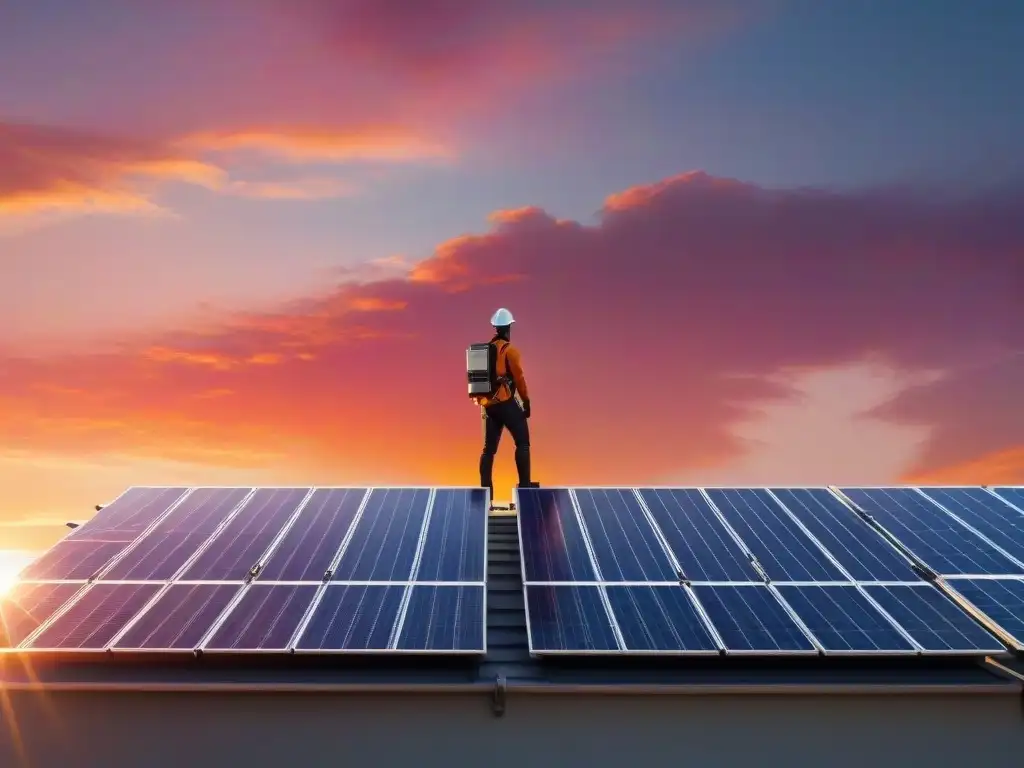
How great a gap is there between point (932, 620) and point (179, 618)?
30.1 feet

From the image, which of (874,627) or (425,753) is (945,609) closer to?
(874,627)

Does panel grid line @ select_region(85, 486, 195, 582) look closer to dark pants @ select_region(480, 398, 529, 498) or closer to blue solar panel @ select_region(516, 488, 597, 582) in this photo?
dark pants @ select_region(480, 398, 529, 498)

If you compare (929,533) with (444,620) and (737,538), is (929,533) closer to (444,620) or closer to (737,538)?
(737,538)

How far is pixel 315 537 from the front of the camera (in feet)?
38.8

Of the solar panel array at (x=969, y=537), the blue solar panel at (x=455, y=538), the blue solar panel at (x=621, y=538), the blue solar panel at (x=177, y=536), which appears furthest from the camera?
the blue solar panel at (x=177, y=536)

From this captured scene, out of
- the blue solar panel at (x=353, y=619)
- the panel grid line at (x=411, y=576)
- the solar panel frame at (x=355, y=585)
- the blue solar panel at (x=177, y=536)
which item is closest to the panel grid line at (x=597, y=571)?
the solar panel frame at (x=355, y=585)

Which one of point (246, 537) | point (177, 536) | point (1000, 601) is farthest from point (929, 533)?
point (177, 536)

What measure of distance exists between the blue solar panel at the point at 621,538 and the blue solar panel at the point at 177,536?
547cm

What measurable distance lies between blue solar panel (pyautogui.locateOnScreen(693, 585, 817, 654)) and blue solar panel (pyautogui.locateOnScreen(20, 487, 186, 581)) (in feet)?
26.3

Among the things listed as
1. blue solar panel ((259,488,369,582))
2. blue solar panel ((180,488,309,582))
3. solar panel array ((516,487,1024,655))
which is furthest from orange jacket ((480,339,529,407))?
blue solar panel ((180,488,309,582))

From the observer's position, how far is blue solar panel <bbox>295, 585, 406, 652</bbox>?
9484mm

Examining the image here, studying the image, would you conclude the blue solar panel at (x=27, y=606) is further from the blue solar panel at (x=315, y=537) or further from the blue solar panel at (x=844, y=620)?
the blue solar panel at (x=844, y=620)

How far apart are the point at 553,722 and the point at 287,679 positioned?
303 centimetres

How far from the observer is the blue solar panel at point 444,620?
9422 millimetres
